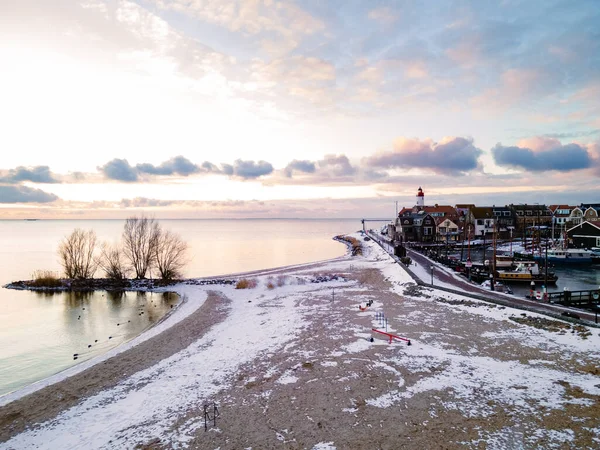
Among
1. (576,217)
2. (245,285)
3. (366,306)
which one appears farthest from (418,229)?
(366,306)

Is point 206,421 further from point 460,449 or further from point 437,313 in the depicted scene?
point 437,313

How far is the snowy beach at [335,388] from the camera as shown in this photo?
12.1m

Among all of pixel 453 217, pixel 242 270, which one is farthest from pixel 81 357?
pixel 453 217

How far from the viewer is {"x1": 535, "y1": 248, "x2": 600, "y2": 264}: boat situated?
6284 centimetres

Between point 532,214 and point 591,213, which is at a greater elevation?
point 591,213

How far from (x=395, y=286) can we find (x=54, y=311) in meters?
35.2

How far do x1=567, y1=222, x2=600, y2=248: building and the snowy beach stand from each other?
6606 cm

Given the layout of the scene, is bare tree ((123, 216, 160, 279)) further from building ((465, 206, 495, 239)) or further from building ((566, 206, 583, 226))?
building ((566, 206, 583, 226))

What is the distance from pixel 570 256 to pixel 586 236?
15.3 meters

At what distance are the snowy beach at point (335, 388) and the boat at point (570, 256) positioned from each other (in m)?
49.7

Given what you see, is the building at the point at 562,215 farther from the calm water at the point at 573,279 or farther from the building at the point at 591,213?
the calm water at the point at 573,279

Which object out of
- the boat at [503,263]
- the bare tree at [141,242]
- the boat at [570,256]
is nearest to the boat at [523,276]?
the boat at [503,263]

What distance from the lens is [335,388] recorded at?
1523 cm

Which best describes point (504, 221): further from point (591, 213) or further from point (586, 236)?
point (586, 236)
